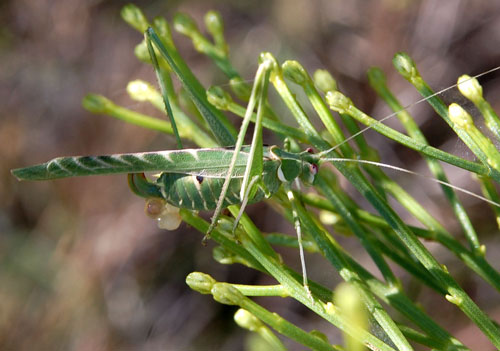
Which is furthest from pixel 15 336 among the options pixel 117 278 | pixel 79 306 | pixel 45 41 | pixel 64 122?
pixel 45 41

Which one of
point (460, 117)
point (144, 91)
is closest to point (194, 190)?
point (144, 91)

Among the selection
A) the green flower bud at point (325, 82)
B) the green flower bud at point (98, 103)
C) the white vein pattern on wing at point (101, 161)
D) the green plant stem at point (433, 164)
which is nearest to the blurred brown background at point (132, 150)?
the green flower bud at point (98, 103)

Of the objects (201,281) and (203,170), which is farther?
(203,170)

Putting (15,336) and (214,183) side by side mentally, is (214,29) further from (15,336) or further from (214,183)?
(15,336)

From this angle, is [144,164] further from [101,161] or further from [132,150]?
[132,150]

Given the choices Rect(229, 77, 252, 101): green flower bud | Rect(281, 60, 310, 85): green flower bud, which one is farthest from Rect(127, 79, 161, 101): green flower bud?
Rect(281, 60, 310, 85): green flower bud

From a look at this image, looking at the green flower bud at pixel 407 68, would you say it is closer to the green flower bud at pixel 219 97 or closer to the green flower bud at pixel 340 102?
the green flower bud at pixel 340 102

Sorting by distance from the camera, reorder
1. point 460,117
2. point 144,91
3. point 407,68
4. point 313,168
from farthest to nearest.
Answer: point 144,91
point 313,168
point 407,68
point 460,117
